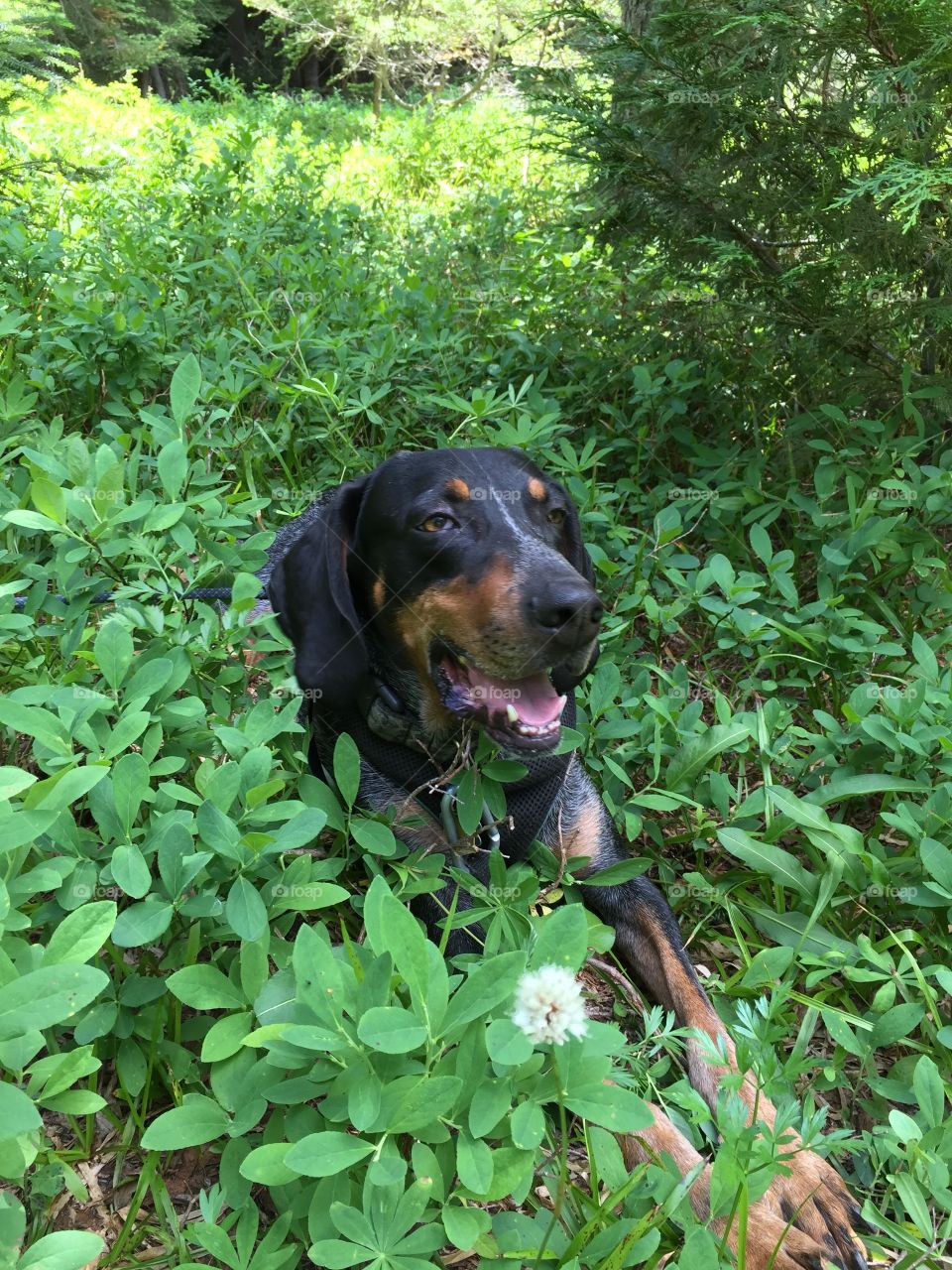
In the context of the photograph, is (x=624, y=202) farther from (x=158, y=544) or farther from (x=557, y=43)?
(x=158, y=544)

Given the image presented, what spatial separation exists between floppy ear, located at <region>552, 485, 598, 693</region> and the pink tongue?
0.10m

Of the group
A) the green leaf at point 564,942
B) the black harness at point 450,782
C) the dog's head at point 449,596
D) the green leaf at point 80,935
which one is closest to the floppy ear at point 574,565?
the dog's head at point 449,596

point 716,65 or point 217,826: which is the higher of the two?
point 716,65

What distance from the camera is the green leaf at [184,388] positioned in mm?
2910

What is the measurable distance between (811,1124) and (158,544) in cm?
226

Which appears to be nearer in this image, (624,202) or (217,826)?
(217,826)

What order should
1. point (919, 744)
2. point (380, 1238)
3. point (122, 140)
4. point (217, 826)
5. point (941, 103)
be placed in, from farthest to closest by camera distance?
point (122, 140)
point (941, 103)
point (919, 744)
point (217, 826)
point (380, 1238)

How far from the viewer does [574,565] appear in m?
3.28

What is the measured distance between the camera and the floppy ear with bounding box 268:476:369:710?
9.25 feet

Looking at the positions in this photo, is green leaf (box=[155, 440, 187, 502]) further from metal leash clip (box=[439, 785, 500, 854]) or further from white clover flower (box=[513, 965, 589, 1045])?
white clover flower (box=[513, 965, 589, 1045])

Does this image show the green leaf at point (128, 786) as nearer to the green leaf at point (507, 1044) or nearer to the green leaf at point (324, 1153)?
the green leaf at point (324, 1153)

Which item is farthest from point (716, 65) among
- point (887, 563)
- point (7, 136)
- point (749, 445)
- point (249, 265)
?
point (7, 136)

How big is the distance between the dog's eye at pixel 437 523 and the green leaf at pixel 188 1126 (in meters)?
1.73

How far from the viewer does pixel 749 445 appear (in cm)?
Answer: 475
